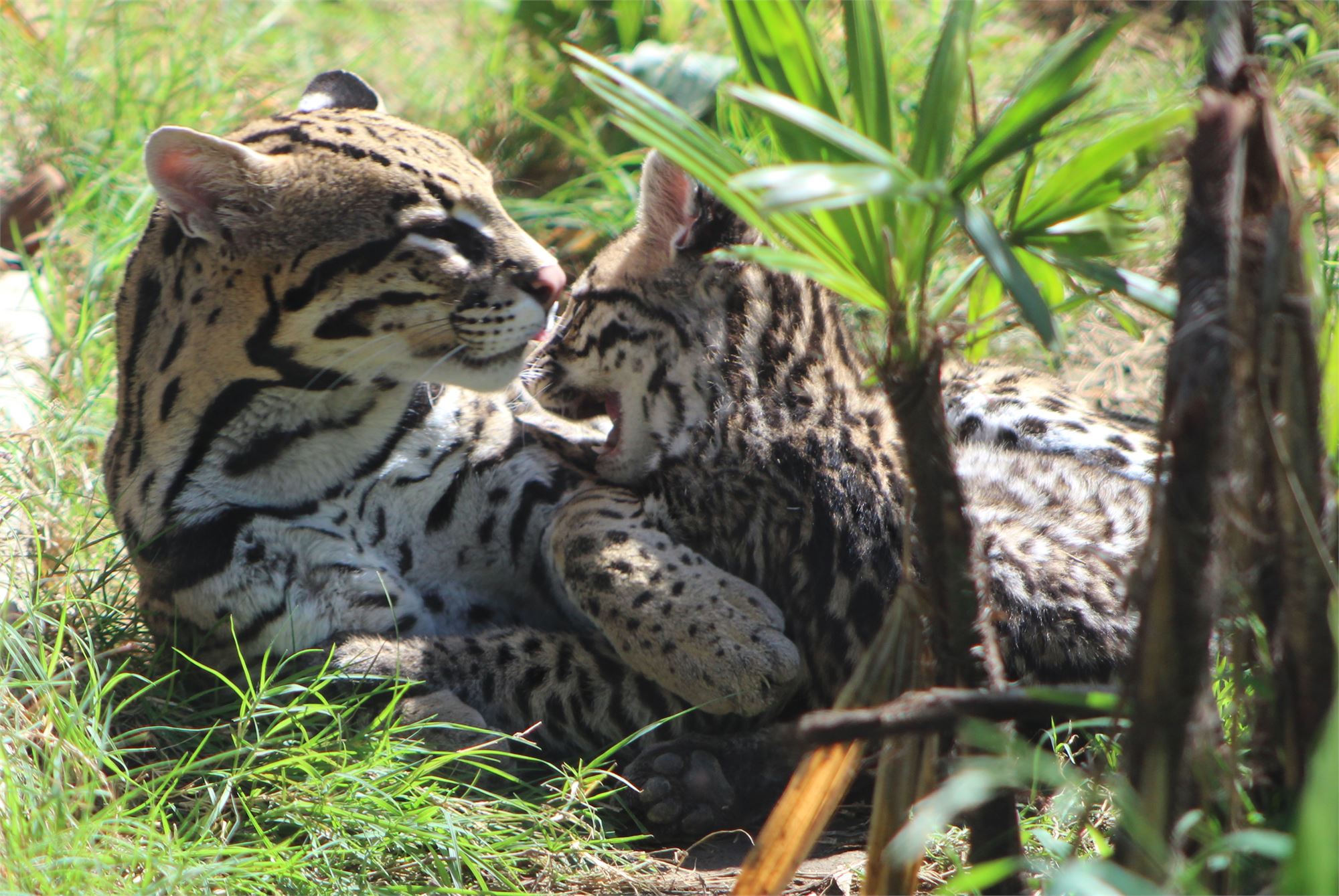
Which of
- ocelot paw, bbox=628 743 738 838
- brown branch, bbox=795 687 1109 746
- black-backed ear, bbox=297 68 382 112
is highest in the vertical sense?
black-backed ear, bbox=297 68 382 112

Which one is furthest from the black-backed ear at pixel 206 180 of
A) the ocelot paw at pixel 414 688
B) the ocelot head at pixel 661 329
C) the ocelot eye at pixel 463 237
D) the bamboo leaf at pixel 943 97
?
the bamboo leaf at pixel 943 97

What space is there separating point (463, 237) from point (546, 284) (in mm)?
263

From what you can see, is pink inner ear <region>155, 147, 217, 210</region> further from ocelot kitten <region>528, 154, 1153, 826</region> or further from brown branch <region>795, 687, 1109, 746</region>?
brown branch <region>795, 687, 1109, 746</region>

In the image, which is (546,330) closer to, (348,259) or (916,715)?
(348,259)

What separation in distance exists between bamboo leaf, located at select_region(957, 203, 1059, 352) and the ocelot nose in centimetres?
189

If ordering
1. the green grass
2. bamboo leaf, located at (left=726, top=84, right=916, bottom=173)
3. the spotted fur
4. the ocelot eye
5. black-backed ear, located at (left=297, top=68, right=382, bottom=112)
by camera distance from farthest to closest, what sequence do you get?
black-backed ear, located at (left=297, top=68, right=382, bottom=112) → the ocelot eye → the spotted fur → the green grass → bamboo leaf, located at (left=726, top=84, right=916, bottom=173)

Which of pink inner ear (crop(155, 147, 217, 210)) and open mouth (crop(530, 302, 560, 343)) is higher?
pink inner ear (crop(155, 147, 217, 210))

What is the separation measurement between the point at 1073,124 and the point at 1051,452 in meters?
2.22

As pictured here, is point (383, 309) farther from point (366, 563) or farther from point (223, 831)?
point (223, 831)

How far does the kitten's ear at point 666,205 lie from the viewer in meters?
3.87

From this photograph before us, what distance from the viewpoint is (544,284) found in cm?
366

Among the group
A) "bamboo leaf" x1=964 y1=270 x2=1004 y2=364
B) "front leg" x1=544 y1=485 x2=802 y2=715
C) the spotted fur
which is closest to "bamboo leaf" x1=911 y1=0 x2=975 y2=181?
"bamboo leaf" x1=964 y1=270 x2=1004 y2=364

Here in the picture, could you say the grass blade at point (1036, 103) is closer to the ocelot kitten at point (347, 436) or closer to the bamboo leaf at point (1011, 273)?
the bamboo leaf at point (1011, 273)

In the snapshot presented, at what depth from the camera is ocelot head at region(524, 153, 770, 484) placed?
380 centimetres
